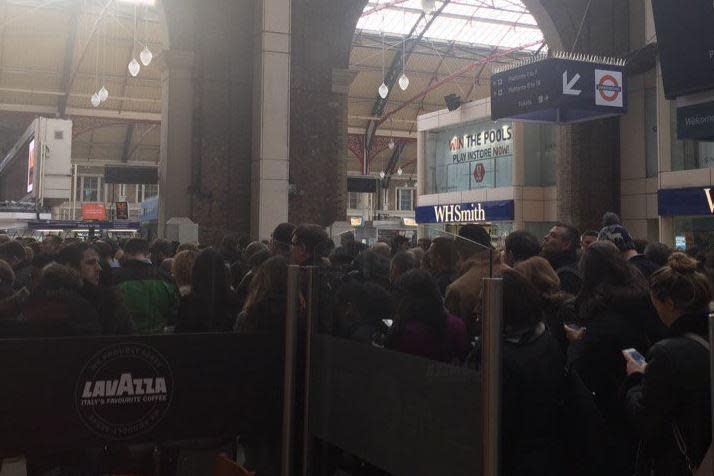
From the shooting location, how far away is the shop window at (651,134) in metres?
17.3

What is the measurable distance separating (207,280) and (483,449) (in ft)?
8.82

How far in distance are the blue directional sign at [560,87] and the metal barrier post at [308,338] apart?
1018cm

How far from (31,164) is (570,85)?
44.6 feet

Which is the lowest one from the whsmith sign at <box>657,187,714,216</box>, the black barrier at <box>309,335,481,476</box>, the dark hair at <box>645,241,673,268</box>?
the black barrier at <box>309,335,481,476</box>

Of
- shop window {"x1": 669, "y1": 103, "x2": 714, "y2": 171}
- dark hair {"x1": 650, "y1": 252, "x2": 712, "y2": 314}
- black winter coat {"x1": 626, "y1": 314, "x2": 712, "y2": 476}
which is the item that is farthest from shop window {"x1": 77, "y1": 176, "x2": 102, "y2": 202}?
black winter coat {"x1": 626, "y1": 314, "x2": 712, "y2": 476}

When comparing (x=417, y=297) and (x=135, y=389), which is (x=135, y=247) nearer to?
(x=135, y=389)

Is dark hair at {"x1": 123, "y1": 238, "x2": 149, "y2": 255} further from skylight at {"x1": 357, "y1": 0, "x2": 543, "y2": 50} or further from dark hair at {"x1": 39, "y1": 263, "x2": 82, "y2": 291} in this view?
skylight at {"x1": 357, "y1": 0, "x2": 543, "y2": 50}

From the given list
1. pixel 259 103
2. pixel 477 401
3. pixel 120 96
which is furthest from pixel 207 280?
pixel 120 96

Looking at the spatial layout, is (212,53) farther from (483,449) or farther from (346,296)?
(483,449)

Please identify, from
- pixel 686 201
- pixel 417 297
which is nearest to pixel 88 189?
pixel 686 201

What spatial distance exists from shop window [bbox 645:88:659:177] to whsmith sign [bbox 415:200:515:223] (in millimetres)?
7451

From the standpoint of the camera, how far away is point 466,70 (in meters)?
43.4

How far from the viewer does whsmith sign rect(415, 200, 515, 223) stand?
2492cm

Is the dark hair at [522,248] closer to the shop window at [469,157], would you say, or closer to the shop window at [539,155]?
the shop window at [539,155]
